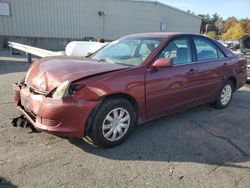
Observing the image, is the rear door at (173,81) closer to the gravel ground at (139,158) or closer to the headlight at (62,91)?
the gravel ground at (139,158)

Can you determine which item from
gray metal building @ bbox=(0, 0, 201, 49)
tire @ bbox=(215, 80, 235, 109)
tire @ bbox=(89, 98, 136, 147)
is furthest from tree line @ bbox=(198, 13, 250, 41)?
tire @ bbox=(89, 98, 136, 147)

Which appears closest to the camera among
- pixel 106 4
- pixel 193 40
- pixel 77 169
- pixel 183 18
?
pixel 77 169

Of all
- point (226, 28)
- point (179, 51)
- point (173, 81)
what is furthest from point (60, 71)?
point (226, 28)

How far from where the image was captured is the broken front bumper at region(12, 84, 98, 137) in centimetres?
316

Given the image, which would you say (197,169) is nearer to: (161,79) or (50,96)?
(161,79)

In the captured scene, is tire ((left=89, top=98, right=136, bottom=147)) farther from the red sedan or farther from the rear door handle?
the rear door handle

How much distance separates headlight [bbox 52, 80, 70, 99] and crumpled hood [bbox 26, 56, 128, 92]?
78 mm

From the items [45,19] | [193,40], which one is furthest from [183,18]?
[193,40]

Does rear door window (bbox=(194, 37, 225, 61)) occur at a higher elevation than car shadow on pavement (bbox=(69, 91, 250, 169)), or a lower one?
higher

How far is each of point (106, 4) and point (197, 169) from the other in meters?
18.8

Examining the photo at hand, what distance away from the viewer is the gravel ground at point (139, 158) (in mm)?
2922

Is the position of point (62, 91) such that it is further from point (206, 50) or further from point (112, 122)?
point (206, 50)

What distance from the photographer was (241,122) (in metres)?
5.00

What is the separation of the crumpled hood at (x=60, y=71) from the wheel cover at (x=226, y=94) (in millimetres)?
2934
